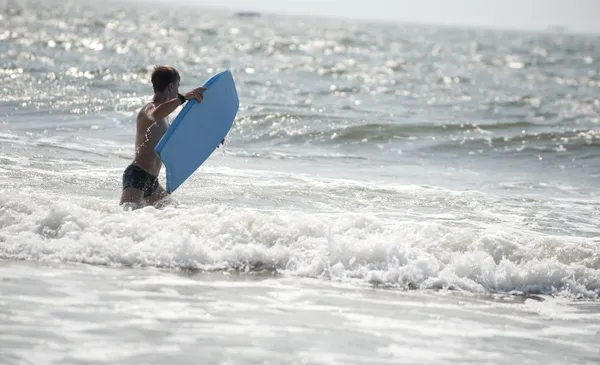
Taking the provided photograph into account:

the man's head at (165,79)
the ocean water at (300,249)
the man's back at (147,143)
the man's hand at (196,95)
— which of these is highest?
the man's head at (165,79)

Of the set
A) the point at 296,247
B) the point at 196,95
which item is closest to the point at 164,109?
the point at 196,95

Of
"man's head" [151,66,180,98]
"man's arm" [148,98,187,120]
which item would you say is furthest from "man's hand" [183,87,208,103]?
"man's arm" [148,98,187,120]

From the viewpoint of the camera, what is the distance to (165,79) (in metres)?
7.39

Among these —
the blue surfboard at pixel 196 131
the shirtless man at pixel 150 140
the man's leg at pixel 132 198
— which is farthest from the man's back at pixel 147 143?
the man's leg at pixel 132 198

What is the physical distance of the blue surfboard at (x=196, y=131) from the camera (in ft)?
25.3

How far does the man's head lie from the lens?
739cm

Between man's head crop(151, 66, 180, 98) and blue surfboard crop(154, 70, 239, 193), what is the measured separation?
355 millimetres

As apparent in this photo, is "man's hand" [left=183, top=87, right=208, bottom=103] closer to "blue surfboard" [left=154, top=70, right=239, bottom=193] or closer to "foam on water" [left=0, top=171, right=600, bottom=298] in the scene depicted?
"blue surfboard" [left=154, top=70, right=239, bottom=193]

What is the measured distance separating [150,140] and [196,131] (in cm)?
54

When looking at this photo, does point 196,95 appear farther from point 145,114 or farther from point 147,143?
point 147,143

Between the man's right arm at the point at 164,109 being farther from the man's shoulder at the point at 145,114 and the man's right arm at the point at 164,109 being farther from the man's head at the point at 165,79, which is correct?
the man's head at the point at 165,79

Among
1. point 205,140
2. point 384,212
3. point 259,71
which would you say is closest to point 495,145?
point 384,212

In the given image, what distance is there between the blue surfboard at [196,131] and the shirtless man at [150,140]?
0.13 meters

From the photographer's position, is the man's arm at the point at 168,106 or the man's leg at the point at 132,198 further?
the man's leg at the point at 132,198
